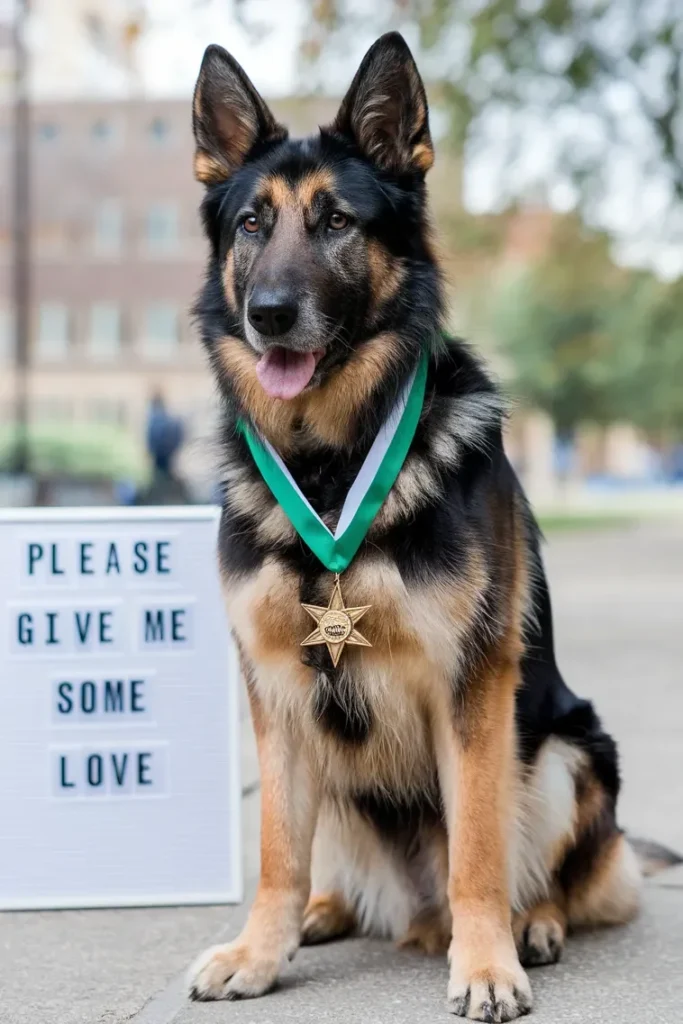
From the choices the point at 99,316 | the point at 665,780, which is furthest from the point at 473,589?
the point at 99,316

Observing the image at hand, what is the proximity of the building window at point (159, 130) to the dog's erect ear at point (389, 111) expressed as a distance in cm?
4507

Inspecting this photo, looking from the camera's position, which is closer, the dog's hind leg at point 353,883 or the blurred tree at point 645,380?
the dog's hind leg at point 353,883

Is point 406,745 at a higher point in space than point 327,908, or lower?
higher

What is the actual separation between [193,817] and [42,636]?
75 centimetres

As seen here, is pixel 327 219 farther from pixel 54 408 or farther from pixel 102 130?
pixel 54 408

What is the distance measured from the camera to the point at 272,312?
3.15 meters

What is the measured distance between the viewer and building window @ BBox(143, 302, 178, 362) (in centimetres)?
5322

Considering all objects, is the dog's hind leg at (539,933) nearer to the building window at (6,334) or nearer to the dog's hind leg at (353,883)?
the dog's hind leg at (353,883)

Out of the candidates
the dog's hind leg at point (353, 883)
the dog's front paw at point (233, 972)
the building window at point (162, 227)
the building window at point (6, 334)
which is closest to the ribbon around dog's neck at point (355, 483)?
the dog's hind leg at point (353, 883)

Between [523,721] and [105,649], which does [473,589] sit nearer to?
[523,721]

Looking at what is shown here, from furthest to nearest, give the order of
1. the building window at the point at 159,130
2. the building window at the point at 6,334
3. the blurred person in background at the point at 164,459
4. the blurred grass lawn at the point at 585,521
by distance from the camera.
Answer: the building window at the point at 6,334
the building window at the point at 159,130
the blurred grass lawn at the point at 585,521
the blurred person in background at the point at 164,459

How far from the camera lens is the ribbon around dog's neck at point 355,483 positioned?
126 inches

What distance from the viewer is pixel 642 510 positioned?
1566 inches

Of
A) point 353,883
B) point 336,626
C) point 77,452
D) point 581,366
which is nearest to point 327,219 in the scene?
point 336,626
